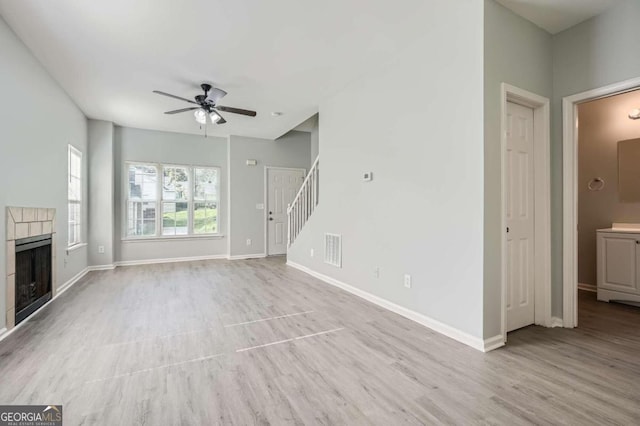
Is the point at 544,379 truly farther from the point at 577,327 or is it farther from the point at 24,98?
the point at 24,98

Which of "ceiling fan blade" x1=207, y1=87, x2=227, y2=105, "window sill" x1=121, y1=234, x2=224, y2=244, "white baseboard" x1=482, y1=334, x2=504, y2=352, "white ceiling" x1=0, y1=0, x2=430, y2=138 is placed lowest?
"white baseboard" x1=482, y1=334, x2=504, y2=352

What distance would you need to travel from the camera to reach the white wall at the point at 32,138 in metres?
2.71

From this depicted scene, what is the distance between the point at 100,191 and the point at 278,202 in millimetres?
3550

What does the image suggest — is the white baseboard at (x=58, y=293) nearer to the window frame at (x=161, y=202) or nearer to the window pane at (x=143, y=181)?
the window frame at (x=161, y=202)

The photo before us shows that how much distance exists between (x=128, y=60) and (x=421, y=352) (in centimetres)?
421

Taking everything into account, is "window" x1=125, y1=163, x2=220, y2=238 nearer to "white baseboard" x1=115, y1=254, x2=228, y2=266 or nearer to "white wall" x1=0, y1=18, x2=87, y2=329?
"white baseboard" x1=115, y1=254, x2=228, y2=266

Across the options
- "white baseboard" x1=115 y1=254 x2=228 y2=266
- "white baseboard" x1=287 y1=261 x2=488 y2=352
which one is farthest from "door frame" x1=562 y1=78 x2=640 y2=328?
"white baseboard" x1=115 y1=254 x2=228 y2=266

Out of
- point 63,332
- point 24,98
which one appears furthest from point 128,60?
point 63,332

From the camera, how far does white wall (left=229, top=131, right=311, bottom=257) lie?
6812mm

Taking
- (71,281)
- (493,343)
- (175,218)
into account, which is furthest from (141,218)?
(493,343)

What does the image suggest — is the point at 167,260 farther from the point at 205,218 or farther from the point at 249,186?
the point at 249,186

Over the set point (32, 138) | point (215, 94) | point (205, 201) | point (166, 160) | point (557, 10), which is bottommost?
point (205, 201)

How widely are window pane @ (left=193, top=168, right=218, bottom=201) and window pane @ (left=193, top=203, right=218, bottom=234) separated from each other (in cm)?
18

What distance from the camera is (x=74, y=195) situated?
487cm
